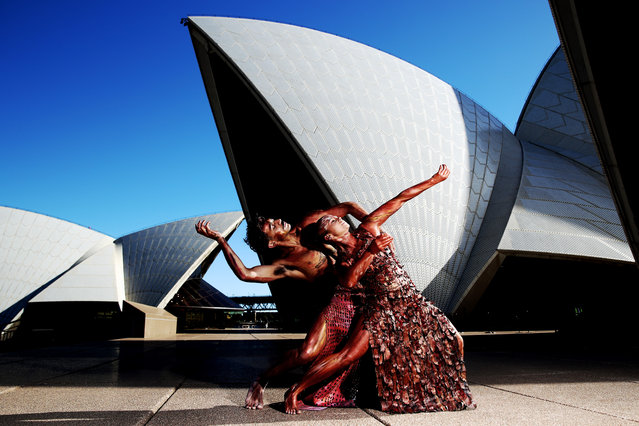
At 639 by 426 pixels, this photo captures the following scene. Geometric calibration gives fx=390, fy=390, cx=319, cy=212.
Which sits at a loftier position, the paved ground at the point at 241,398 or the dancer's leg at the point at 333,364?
the dancer's leg at the point at 333,364

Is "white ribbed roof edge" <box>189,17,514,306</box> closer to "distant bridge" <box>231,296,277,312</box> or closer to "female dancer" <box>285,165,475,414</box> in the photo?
"female dancer" <box>285,165,475,414</box>

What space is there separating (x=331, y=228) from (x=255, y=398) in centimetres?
114

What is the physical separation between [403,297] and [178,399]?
169cm

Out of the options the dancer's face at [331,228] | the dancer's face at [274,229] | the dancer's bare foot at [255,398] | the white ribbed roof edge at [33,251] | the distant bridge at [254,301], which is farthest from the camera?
the distant bridge at [254,301]

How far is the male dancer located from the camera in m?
2.40

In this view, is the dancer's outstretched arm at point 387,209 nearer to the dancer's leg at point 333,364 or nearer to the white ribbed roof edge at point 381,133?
the dancer's leg at point 333,364

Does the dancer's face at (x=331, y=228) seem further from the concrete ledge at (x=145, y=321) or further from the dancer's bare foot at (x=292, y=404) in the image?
the concrete ledge at (x=145, y=321)

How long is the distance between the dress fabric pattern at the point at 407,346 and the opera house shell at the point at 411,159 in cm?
719

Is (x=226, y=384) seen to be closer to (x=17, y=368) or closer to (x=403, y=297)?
(x=403, y=297)

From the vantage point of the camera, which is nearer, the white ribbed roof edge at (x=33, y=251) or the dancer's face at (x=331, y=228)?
the dancer's face at (x=331, y=228)

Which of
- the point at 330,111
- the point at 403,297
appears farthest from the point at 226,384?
the point at 330,111

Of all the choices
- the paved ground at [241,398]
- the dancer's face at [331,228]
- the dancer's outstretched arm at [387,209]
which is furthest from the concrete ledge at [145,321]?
the dancer's outstretched arm at [387,209]

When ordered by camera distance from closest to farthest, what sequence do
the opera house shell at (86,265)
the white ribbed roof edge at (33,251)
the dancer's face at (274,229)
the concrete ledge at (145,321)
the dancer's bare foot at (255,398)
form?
1. the dancer's bare foot at (255,398)
2. the dancer's face at (274,229)
3. the concrete ledge at (145,321)
4. the opera house shell at (86,265)
5. the white ribbed roof edge at (33,251)

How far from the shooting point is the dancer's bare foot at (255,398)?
235 cm
